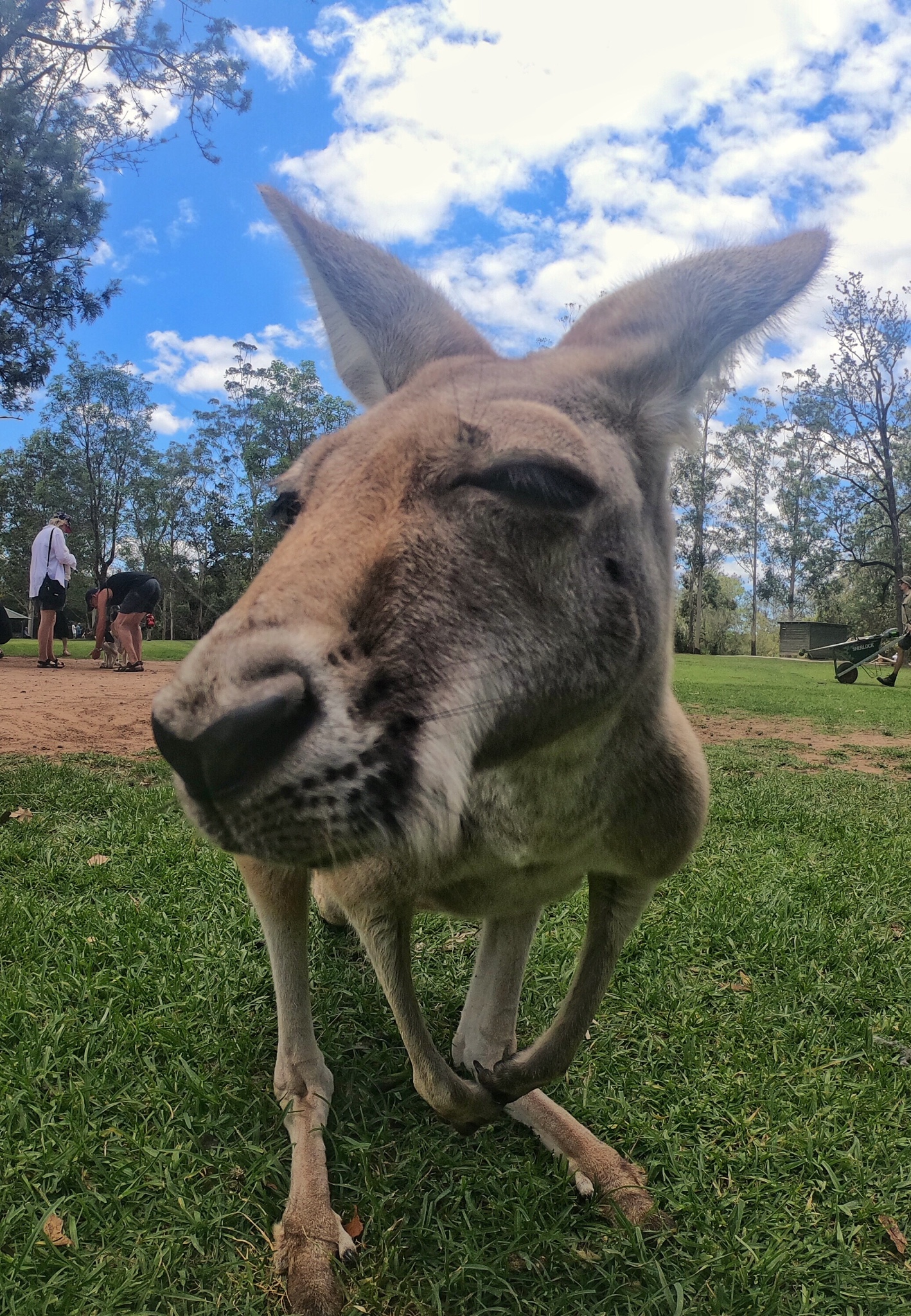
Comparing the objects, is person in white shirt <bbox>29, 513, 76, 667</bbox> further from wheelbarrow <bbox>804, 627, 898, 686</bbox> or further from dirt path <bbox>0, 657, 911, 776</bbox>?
wheelbarrow <bbox>804, 627, 898, 686</bbox>

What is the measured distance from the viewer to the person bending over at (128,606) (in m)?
10.2

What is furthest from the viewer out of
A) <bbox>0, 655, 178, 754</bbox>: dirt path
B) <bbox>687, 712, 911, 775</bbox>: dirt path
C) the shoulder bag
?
the shoulder bag

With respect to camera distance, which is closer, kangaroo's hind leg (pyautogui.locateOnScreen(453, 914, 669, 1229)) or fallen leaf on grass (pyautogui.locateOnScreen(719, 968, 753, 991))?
kangaroo's hind leg (pyautogui.locateOnScreen(453, 914, 669, 1229))

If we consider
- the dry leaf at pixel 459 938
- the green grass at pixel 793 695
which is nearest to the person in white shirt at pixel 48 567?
the green grass at pixel 793 695

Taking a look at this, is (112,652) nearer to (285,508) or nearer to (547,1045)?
(547,1045)

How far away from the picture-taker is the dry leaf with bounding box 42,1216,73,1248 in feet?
6.20

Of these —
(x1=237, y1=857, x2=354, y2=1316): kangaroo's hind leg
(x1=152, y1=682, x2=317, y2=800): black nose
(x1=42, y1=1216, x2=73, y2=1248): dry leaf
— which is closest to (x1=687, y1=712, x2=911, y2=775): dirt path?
(x1=237, y1=857, x2=354, y2=1316): kangaroo's hind leg

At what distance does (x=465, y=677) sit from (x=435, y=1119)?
6.04 feet

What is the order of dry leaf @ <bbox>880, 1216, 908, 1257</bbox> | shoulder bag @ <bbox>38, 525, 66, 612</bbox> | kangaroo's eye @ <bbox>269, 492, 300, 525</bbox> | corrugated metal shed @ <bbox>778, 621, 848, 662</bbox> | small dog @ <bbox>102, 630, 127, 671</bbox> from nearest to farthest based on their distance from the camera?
kangaroo's eye @ <bbox>269, 492, 300, 525</bbox>, dry leaf @ <bbox>880, 1216, 908, 1257</bbox>, shoulder bag @ <bbox>38, 525, 66, 612</bbox>, small dog @ <bbox>102, 630, 127, 671</bbox>, corrugated metal shed @ <bbox>778, 621, 848, 662</bbox>

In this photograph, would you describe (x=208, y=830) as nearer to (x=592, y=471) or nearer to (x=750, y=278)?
(x=592, y=471)

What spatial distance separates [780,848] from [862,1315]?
3427 mm

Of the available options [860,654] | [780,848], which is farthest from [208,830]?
[860,654]

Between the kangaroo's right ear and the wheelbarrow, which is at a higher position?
the kangaroo's right ear

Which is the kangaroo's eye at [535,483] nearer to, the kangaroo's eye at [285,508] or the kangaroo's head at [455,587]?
the kangaroo's head at [455,587]
